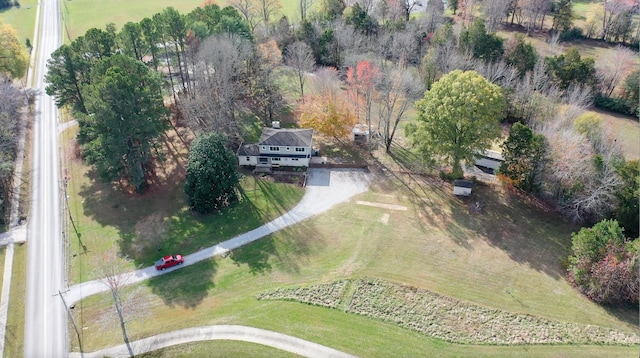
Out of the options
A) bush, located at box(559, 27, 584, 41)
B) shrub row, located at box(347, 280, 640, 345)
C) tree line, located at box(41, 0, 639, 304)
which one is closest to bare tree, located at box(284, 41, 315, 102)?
tree line, located at box(41, 0, 639, 304)

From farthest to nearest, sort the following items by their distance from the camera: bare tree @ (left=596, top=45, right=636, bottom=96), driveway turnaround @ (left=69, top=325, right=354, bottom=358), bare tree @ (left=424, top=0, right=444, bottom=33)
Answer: bare tree @ (left=424, top=0, right=444, bottom=33), bare tree @ (left=596, top=45, right=636, bottom=96), driveway turnaround @ (left=69, top=325, right=354, bottom=358)

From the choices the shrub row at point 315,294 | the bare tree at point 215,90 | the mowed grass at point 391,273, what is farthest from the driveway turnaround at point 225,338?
the bare tree at point 215,90

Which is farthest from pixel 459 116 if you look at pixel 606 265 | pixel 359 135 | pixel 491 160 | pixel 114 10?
pixel 114 10

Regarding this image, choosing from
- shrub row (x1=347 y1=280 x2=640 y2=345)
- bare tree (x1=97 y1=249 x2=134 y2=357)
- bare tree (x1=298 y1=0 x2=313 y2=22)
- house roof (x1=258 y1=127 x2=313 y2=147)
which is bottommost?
shrub row (x1=347 y1=280 x2=640 y2=345)

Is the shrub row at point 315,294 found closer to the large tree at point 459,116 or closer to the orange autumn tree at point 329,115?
the large tree at point 459,116

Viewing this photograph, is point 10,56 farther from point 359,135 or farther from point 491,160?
point 491,160

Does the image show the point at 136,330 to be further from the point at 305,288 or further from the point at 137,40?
the point at 137,40

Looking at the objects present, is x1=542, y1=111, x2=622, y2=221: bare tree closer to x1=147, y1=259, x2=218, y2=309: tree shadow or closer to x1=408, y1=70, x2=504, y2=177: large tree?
x1=408, y1=70, x2=504, y2=177: large tree
